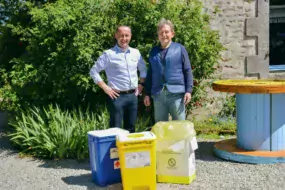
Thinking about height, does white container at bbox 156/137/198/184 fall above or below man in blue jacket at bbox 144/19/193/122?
below

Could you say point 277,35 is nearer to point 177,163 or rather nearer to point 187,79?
point 187,79

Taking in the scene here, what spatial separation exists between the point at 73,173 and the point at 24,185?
621 mm

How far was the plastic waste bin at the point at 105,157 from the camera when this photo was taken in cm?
476

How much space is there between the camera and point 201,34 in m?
6.91

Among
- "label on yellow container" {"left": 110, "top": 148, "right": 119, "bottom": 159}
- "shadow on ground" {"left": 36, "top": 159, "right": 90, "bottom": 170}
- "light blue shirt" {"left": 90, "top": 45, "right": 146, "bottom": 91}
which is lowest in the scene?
"shadow on ground" {"left": 36, "top": 159, "right": 90, "bottom": 170}

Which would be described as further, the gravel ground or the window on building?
the window on building

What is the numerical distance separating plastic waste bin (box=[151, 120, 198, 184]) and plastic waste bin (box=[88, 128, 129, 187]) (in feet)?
1.35

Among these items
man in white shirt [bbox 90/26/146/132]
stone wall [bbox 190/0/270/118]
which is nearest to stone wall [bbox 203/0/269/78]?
stone wall [bbox 190/0/270/118]

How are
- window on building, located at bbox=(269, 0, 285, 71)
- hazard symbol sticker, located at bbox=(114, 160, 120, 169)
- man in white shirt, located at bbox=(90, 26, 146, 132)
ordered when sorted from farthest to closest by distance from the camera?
window on building, located at bbox=(269, 0, 285, 71) → man in white shirt, located at bbox=(90, 26, 146, 132) → hazard symbol sticker, located at bbox=(114, 160, 120, 169)

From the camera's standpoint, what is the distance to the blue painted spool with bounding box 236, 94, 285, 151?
564 centimetres

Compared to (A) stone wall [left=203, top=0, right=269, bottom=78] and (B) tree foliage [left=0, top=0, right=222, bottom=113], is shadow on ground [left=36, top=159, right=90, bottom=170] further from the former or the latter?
(A) stone wall [left=203, top=0, right=269, bottom=78]

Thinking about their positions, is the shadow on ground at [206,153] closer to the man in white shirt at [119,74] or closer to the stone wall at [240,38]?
the man in white shirt at [119,74]

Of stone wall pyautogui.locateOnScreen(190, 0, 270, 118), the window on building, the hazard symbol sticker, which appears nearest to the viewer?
the hazard symbol sticker

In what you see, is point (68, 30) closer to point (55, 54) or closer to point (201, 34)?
point (55, 54)
